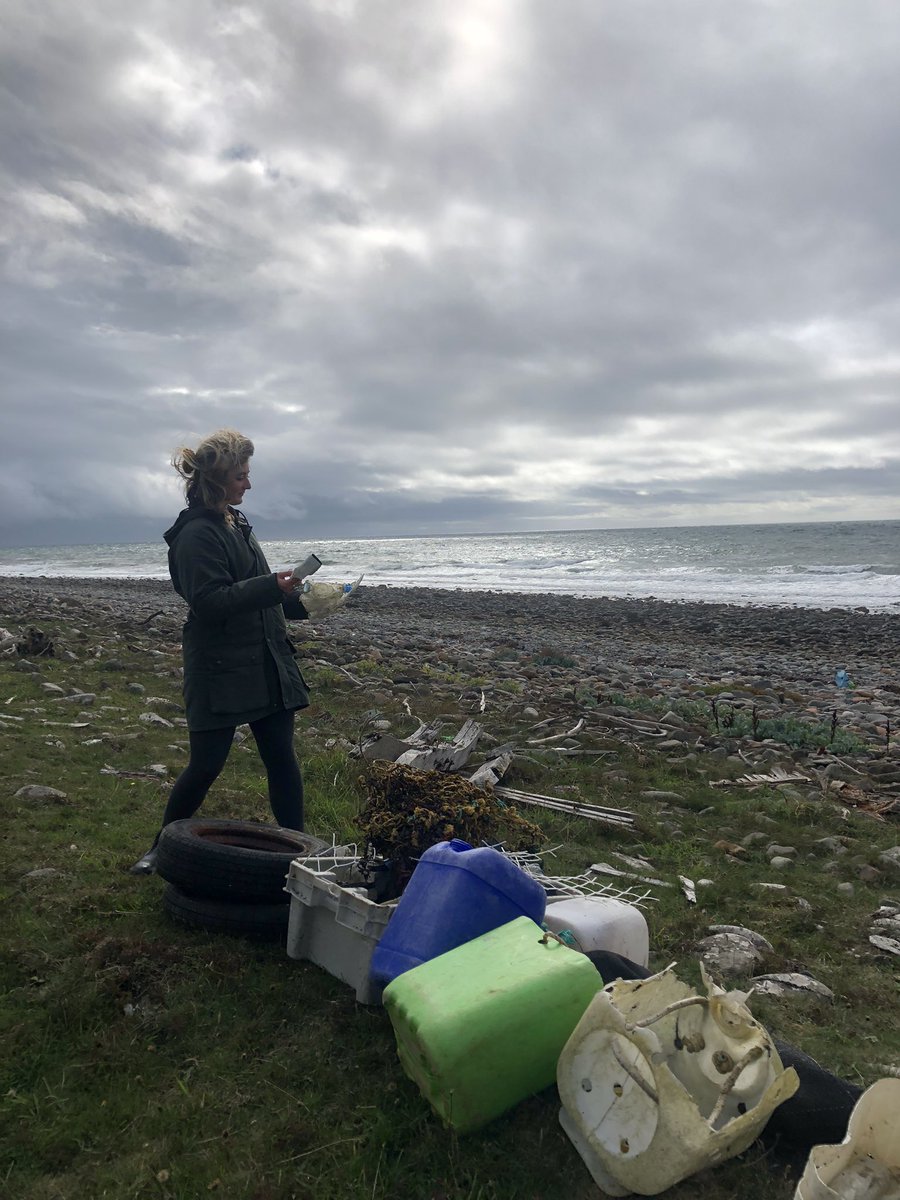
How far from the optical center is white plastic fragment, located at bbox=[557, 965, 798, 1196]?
2.24 m

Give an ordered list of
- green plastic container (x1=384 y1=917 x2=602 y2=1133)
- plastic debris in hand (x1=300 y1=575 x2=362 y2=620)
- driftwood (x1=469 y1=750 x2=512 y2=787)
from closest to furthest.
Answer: green plastic container (x1=384 y1=917 x2=602 y2=1133) < plastic debris in hand (x1=300 y1=575 x2=362 y2=620) < driftwood (x1=469 y1=750 x2=512 y2=787)

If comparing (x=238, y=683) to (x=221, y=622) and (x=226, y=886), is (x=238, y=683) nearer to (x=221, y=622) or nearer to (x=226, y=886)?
(x=221, y=622)

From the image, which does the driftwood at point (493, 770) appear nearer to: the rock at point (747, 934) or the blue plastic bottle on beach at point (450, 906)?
the rock at point (747, 934)

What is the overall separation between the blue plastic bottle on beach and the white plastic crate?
11 centimetres

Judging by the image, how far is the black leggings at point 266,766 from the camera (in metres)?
4.22

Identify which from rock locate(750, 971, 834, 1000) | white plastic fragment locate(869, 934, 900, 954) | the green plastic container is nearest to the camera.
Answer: the green plastic container

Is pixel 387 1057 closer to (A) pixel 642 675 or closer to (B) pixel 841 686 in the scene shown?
(A) pixel 642 675

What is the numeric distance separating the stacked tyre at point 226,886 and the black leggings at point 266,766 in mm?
424

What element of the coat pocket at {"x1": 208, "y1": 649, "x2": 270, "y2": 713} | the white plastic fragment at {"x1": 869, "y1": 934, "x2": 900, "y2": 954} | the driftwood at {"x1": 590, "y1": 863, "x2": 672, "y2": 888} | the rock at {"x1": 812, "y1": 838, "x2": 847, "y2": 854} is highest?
the coat pocket at {"x1": 208, "y1": 649, "x2": 270, "y2": 713}

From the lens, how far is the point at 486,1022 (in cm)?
251

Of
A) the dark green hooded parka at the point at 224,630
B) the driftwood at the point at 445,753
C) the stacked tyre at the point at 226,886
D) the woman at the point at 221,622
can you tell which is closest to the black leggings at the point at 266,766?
the woman at the point at 221,622

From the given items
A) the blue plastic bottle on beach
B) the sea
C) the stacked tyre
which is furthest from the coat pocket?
the sea

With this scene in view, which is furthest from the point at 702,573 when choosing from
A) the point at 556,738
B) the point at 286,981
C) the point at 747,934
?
the point at 286,981

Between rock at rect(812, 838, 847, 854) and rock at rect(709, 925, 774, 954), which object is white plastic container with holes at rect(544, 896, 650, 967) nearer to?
rock at rect(709, 925, 774, 954)
